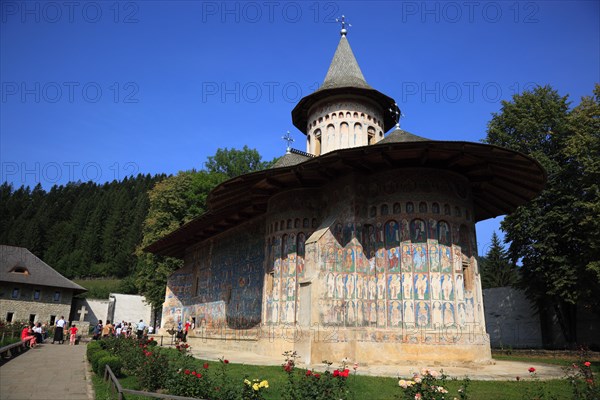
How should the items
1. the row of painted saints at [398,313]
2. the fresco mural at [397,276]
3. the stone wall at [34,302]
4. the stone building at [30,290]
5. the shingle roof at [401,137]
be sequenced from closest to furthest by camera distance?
the row of painted saints at [398,313] → the fresco mural at [397,276] → the shingle roof at [401,137] → the stone wall at [34,302] → the stone building at [30,290]

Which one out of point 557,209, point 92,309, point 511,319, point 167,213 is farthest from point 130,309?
point 557,209

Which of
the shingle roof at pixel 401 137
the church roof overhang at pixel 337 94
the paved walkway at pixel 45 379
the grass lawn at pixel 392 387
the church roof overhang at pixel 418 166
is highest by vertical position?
the church roof overhang at pixel 337 94

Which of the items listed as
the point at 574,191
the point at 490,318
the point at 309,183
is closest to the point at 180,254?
the point at 309,183

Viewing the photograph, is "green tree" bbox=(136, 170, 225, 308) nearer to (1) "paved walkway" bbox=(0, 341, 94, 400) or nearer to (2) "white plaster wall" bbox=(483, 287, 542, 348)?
(1) "paved walkway" bbox=(0, 341, 94, 400)

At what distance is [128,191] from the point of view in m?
84.6

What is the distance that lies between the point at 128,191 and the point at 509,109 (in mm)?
76267

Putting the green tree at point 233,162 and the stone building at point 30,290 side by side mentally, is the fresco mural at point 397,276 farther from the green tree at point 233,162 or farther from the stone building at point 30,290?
the stone building at point 30,290

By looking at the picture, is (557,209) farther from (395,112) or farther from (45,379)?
(45,379)

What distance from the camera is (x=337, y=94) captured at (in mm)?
19156

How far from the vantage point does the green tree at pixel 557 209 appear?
1903cm

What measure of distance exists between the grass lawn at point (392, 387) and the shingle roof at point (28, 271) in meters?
31.4

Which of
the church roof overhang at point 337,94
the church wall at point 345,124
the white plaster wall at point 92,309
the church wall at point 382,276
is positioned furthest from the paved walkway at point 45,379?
the white plaster wall at point 92,309

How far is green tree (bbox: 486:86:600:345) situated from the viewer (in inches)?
749

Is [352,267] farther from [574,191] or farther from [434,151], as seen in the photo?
[574,191]
